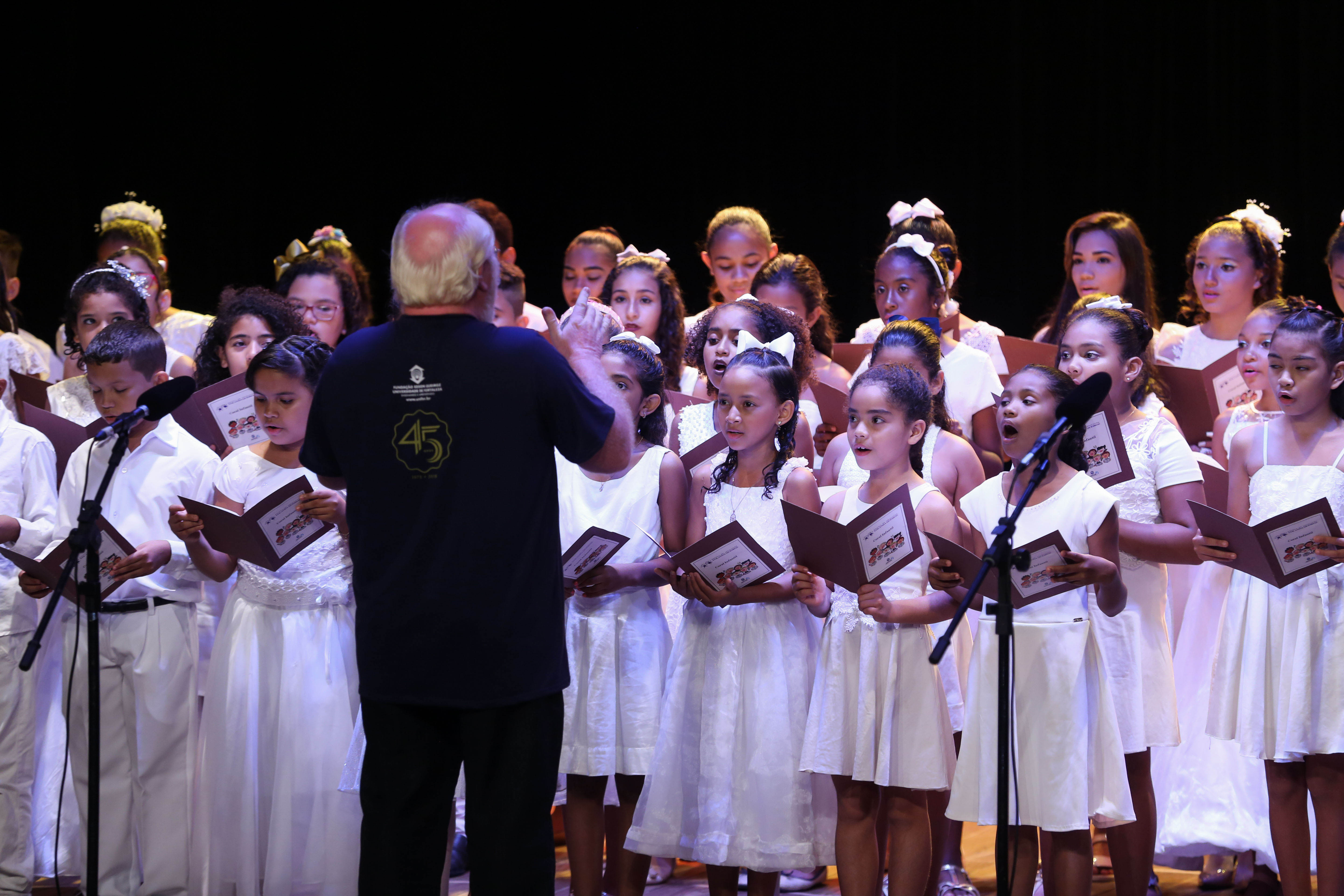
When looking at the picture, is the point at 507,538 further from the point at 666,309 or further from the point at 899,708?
the point at 666,309

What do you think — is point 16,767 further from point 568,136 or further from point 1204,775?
point 568,136

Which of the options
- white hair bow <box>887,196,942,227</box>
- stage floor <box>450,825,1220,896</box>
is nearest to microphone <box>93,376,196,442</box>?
stage floor <box>450,825,1220,896</box>

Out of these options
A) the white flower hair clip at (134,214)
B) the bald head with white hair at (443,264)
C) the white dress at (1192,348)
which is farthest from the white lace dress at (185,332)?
the white dress at (1192,348)

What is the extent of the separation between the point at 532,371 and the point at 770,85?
165 inches

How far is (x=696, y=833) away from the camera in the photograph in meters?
2.90

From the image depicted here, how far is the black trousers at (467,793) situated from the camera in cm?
213

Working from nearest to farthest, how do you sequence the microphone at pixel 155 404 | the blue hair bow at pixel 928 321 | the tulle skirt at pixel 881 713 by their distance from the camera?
1. the microphone at pixel 155 404
2. the tulle skirt at pixel 881 713
3. the blue hair bow at pixel 928 321

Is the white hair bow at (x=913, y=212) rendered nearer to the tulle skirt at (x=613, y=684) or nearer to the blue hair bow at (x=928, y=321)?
the blue hair bow at (x=928, y=321)

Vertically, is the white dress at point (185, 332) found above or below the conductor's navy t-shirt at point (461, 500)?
above

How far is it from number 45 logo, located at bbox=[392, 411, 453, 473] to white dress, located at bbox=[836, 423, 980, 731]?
127cm

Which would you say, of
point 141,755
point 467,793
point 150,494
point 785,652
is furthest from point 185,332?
point 467,793

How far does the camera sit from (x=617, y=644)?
307 cm

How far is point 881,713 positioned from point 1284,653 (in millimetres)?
929

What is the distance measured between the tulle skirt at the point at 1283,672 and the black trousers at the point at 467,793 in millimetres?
1659
